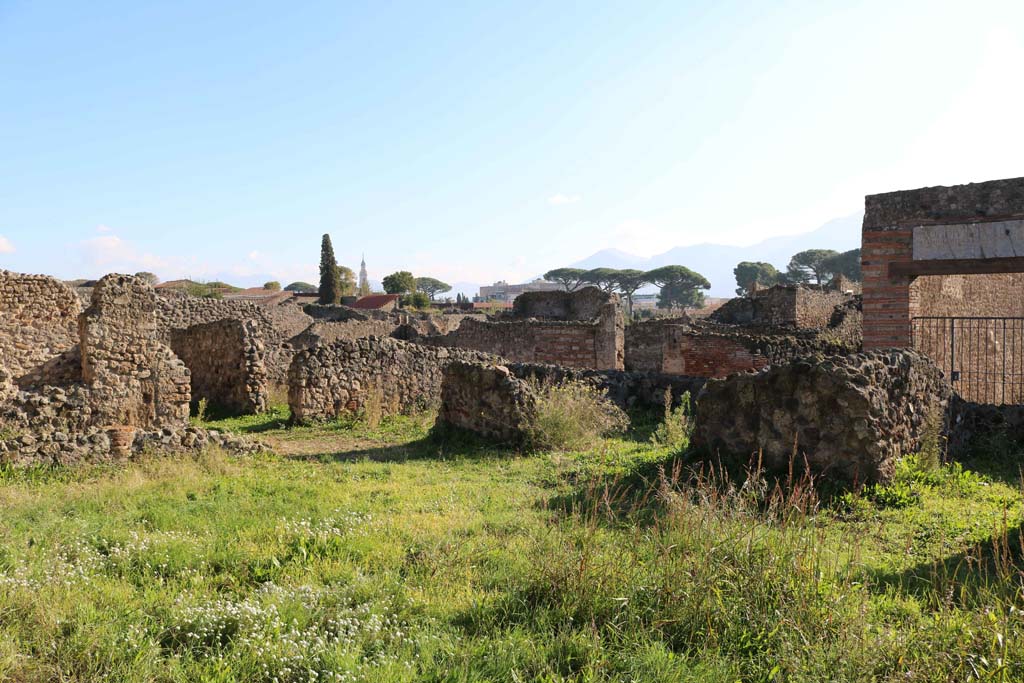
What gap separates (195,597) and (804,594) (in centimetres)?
343

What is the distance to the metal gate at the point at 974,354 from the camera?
10.8 m

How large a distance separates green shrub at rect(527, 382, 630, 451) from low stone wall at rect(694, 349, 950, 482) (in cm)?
245

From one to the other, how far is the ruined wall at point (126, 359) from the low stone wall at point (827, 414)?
8643 mm

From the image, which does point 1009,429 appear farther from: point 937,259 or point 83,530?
point 83,530

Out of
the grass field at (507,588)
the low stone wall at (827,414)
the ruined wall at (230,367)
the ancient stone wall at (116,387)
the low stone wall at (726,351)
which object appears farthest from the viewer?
the low stone wall at (726,351)

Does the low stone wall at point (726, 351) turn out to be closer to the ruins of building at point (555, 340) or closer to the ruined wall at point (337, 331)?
the ruins of building at point (555, 340)

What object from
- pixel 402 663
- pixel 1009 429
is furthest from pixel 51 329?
pixel 1009 429

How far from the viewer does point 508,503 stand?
648 centimetres

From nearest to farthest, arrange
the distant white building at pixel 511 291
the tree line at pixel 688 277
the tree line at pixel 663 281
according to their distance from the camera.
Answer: the tree line at pixel 688 277
the tree line at pixel 663 281
the distant white building at pixel 511 291

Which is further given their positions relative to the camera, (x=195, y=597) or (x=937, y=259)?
(x=937, y=259)

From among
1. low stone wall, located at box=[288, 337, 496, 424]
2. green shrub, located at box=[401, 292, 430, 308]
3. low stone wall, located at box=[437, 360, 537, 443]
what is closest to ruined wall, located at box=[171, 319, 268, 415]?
low stone wall, located at box=[288, 337, 496, 424]

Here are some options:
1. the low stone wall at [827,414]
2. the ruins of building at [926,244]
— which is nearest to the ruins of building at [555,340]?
the ruins of building at [926,244]

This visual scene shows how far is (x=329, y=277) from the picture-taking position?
7231cm

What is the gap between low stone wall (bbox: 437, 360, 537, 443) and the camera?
9.67m
